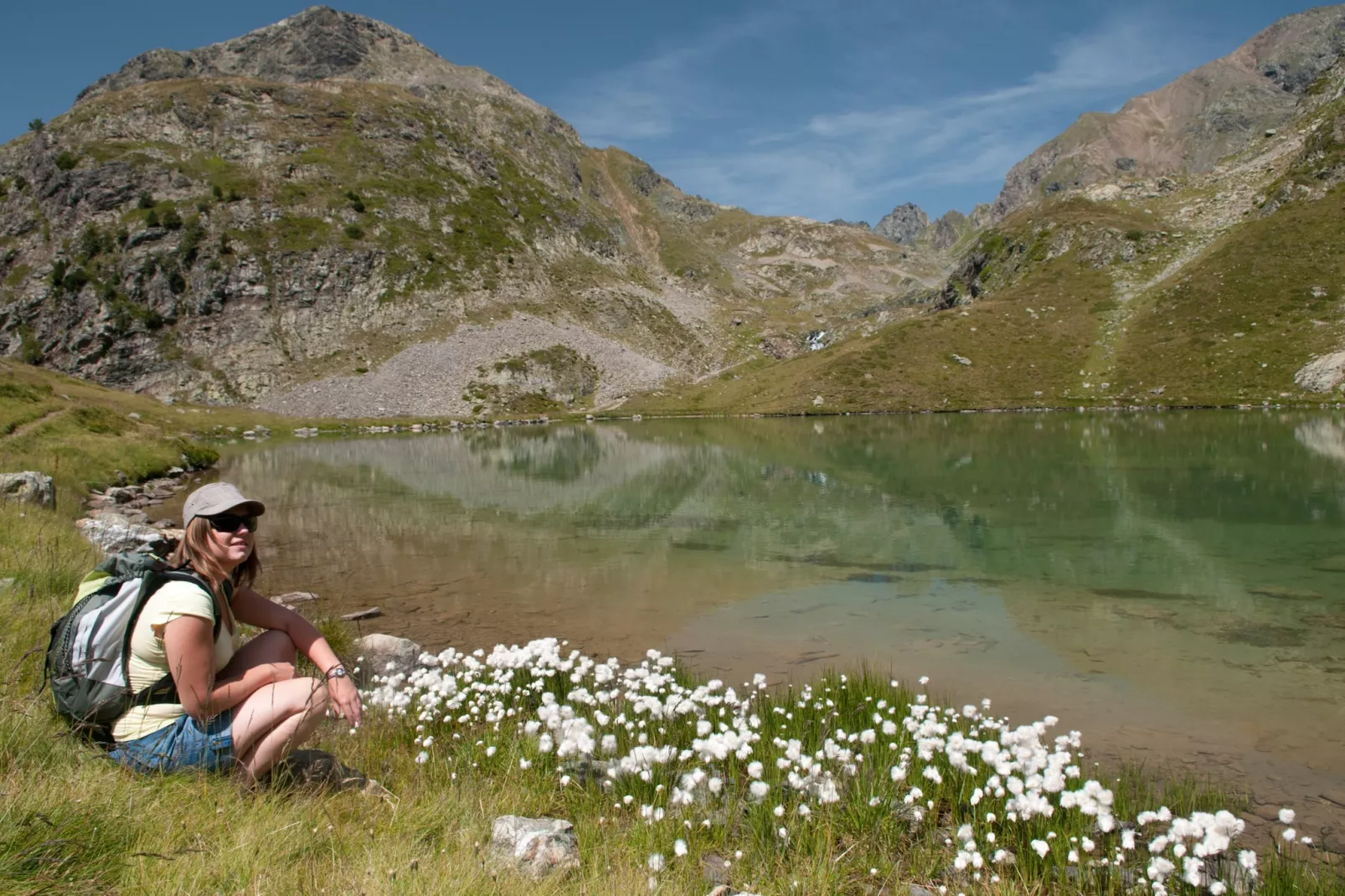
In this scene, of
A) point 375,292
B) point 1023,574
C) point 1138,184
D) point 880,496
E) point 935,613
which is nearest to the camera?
point 935,613

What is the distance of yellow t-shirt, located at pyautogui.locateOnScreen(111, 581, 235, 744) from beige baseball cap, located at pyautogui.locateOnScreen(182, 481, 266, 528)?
76 centimetres

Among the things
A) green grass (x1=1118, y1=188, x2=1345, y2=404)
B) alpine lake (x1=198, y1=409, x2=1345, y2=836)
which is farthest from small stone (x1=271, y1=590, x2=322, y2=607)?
green grass (x1=1118, y1=188, x2=1345, y2=404)

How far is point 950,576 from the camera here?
19453 mm

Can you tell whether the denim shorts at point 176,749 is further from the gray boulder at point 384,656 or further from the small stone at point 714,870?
the gray boulder at point 384,656

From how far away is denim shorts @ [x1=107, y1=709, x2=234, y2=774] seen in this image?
5.81m

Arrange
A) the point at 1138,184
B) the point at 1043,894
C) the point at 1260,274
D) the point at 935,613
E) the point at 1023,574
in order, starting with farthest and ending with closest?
the point at 1138,184 < the point at 1260,274 < the point at 1023,574 < the point at 935,613 < the point at 1043,894

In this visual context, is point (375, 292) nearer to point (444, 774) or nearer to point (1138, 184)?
point (444, 774)

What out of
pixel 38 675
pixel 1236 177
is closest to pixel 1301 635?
pixel 38 675

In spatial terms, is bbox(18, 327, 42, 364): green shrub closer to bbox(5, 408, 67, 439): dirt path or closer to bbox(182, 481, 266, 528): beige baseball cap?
bbox(5, 408, 67, 439): dirt path

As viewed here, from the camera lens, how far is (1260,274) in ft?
339

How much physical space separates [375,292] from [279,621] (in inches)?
5839

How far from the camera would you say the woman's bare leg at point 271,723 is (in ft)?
20.0

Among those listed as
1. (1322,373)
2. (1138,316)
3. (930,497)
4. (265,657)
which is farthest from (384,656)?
(1138,316)

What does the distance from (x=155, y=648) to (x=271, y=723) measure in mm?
1092
